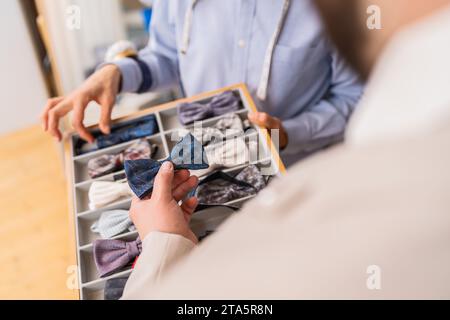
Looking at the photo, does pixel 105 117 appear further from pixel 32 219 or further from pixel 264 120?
pixel 32 219

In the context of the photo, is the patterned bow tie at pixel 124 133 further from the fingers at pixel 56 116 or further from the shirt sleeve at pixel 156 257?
the shirt sleeve at pixel 156 257

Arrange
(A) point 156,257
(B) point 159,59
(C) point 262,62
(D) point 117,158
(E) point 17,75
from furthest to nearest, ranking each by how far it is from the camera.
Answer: (E) point 17,75, (B) point 159,59, (C) point 262,62, (D) point 117,158, (A) point 156,257

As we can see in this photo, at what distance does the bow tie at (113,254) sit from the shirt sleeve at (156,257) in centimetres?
13

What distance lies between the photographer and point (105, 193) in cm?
90

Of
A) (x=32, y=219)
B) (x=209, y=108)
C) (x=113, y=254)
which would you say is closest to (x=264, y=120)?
(x=209, y=108)

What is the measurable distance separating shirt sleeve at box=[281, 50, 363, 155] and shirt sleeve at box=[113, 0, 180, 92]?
0.35 meters

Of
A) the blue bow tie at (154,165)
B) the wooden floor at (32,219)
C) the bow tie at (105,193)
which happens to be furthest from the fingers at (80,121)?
the wooden floor at (32,219)

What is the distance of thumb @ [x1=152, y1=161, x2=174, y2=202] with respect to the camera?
74 centimetres

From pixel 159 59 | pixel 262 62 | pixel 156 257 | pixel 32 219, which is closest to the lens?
pixel 156 257

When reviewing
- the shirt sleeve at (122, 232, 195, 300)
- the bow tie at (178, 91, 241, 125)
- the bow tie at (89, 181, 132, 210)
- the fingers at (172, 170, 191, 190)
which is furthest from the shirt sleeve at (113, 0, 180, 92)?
the shirt sleeve at (122, 232, 195, 300)

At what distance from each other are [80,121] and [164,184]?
351 millimetres

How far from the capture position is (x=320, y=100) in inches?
48.9

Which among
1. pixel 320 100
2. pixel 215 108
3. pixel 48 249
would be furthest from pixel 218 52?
pixel 48 249
